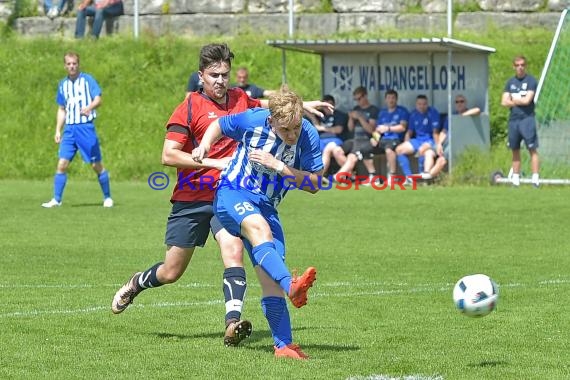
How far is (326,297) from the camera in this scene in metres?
9.94

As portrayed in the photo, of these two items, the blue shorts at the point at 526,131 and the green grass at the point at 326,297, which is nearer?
the green grass at the point at 326,297

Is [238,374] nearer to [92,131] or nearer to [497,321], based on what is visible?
[497,321]

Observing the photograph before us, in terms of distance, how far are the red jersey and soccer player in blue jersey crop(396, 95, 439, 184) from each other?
12967mm

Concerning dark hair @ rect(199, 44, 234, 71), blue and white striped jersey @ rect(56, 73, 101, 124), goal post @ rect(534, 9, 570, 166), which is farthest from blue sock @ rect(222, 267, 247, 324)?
goal post @ rect(534, 9, 570, 166)

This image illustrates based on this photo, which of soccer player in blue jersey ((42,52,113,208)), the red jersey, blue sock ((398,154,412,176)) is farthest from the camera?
blue sock ((398,154,412,176))

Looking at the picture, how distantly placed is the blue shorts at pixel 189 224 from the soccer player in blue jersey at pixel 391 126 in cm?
1318

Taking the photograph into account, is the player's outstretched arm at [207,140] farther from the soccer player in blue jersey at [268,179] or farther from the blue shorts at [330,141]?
the blue shorts at [330,141]

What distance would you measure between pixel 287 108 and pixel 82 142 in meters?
10.9

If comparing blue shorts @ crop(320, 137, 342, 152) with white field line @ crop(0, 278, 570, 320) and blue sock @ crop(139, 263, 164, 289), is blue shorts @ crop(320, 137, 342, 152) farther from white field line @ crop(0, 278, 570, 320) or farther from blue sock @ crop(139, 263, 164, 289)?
blue sock @ crop(139, 263, 164, 289)

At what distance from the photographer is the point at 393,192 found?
2000cm

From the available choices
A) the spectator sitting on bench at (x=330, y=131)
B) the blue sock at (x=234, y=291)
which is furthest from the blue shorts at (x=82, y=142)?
the blue sock at (x=234, y=291)

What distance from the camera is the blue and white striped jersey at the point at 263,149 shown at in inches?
295

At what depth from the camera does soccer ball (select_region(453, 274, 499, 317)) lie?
7.31 meters

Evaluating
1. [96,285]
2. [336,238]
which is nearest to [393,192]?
[336,238]
